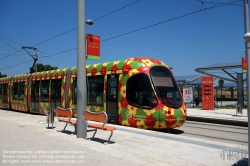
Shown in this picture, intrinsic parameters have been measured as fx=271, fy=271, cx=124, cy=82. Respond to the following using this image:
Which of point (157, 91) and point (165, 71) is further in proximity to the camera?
point (165, 71)

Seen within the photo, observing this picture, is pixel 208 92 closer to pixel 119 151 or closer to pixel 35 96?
pixel 35 96

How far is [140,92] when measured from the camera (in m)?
10.1

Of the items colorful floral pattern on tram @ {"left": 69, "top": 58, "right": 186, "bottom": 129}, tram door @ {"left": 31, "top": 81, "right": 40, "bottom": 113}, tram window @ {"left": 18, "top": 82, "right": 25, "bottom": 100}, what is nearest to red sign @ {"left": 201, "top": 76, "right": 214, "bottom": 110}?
colorful floral pattern on tram @ {"left": 69, "top": 58, "right": 186, "bottom": 129}

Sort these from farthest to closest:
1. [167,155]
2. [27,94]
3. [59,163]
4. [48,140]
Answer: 1. [27,94]
2. [48,140]
3. [167,155]
4. [59,163]

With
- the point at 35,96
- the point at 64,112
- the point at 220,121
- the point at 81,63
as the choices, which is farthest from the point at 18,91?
the point at 220,121

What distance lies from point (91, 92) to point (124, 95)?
249 centimetres

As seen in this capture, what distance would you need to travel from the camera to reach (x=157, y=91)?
9867 millimetres

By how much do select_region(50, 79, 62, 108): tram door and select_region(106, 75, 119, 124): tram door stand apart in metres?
4.43

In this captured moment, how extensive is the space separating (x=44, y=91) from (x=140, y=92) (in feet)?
27.4

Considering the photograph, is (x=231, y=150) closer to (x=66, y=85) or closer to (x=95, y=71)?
(x=95, y=71)

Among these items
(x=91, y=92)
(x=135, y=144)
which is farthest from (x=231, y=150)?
(x=91, y=92)

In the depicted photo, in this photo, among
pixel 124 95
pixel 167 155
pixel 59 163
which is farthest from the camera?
pixel 124 95

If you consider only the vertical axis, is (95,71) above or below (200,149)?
above

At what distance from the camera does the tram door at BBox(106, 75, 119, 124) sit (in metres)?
11.0
